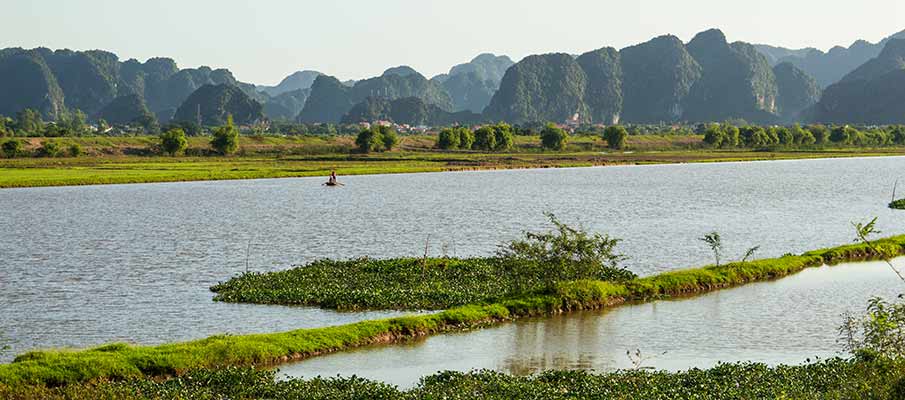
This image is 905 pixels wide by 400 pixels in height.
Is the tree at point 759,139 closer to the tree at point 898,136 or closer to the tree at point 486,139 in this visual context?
the tree at point 898,136

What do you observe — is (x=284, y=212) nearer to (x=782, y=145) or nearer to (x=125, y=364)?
(x=125, y=364)

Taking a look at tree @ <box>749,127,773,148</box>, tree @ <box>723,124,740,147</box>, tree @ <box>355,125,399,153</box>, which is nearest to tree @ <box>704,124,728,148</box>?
tree @ <box>723,124,740,147</box>

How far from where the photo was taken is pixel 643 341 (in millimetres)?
24641

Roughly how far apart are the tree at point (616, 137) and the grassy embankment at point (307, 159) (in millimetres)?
1744

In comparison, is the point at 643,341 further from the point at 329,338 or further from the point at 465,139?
the point at 465,139

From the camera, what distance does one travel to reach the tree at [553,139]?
142 meters

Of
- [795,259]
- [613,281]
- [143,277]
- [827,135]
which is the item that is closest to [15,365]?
[143,277]

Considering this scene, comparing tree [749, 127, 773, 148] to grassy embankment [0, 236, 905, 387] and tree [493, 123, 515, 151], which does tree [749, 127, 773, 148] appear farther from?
grassy embankment [0, 236, 905, 387]

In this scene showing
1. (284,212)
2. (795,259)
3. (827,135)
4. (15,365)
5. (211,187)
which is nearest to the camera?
(15,365)

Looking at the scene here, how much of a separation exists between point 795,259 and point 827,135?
496ft

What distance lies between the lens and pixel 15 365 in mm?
19609

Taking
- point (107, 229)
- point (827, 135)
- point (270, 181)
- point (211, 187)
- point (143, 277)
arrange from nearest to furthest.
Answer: point (143, 277)
point (107, 229)
point (211, 187)
point (270, 181)
point (827, 135)

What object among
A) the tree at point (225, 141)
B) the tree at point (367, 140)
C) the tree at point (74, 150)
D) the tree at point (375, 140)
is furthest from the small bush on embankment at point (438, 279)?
the tree at point (375, 140)

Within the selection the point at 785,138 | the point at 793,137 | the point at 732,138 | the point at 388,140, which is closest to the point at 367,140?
the point at 388,140
